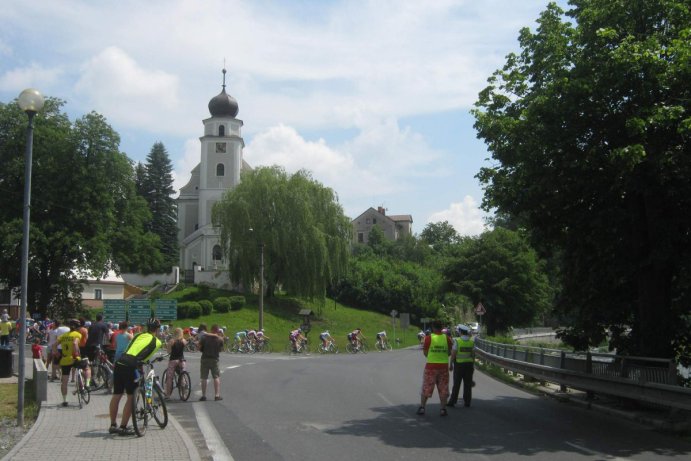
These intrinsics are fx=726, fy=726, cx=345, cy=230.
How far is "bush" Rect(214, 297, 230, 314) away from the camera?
53938 millimetres

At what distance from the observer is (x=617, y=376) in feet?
45.2

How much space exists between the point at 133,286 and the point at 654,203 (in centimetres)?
6428

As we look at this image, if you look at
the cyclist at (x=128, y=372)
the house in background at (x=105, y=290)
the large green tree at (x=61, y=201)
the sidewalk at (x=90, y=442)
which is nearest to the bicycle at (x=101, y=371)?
the sidewalk at (x=90, y=442)

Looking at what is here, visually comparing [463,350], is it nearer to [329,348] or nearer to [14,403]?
[14,403]

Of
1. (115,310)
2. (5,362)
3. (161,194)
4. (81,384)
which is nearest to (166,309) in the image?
(115,310)

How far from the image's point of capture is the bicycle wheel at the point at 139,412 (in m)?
10.2

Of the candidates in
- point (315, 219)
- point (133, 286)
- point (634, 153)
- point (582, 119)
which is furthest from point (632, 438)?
point (133, 286)

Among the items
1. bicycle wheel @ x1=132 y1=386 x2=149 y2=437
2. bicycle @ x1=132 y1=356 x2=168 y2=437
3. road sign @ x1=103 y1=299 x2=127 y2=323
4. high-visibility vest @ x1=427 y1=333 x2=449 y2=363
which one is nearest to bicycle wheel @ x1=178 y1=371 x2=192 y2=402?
bicycle @ x1=132 y1=356 x2=168 y2=437

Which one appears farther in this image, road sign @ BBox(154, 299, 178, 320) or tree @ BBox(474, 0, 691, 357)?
road sign @ BBox(154, 299, 178, 320)

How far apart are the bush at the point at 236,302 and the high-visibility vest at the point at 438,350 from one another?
Result: 4340cm

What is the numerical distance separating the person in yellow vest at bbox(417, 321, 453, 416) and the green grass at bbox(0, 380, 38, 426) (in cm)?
681

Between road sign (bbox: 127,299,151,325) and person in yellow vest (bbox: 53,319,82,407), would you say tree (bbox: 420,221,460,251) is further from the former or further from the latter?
person in yellow vest (bbox: 53,319,82,407)

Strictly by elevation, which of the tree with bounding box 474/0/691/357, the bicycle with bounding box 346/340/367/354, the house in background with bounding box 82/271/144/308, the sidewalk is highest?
the tree with bounding box 474/0/691/357

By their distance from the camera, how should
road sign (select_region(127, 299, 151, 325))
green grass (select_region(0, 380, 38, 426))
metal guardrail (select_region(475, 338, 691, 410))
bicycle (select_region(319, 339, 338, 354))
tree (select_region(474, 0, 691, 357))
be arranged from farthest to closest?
bicycle (select_region(319, 339, 338, 354)) < road sign (select_region(127, 299, 151, 325)) < green grass (select_region(0, 380, 38, 426)) < tree (select_region(474, 0, 691, 357)) < metal guardrail (select_region(475, 338, 691, 410))
